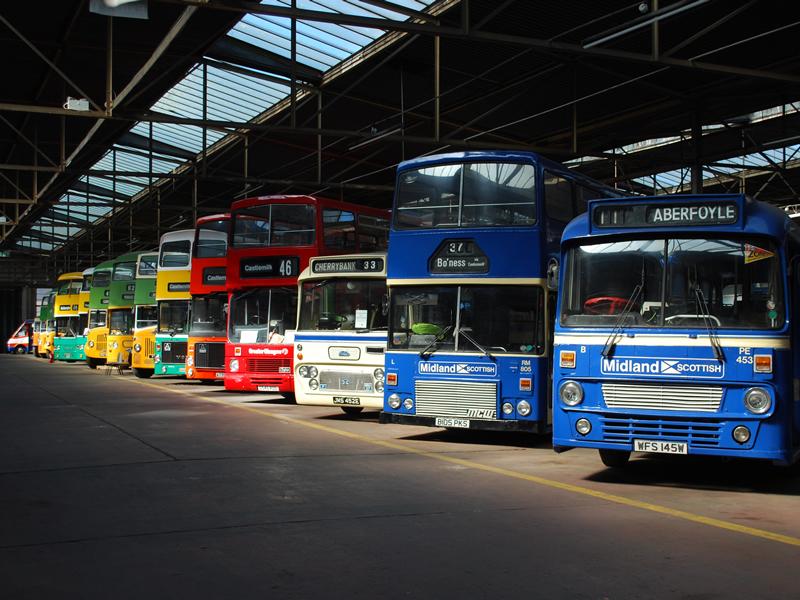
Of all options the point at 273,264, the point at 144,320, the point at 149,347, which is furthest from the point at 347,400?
the point at 144,320

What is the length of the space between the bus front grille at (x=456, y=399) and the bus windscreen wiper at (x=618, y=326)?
3194 mm

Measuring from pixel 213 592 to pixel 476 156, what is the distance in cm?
841

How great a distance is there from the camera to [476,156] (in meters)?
12.7

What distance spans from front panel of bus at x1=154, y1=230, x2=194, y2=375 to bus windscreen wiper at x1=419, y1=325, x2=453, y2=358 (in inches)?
621

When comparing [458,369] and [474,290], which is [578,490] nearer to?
[458,369]

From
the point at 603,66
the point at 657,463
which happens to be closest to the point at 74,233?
the point at 603,66

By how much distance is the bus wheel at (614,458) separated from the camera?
9.95 m

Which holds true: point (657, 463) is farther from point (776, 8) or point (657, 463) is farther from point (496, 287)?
point (776, 8)

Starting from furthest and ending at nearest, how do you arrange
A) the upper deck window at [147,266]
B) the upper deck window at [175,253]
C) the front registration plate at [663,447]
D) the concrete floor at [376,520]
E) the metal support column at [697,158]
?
the upper deck window at [147,266], the upper deck window at [175,253], the metal support column at [697,158], the front registration plate at [663,447], the concrete floor at [376,520]

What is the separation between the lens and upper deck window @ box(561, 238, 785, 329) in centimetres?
872

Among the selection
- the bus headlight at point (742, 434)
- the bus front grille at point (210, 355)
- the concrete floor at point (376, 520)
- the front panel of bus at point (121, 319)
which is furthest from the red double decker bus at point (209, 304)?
the bus headlight at point (742, 434)

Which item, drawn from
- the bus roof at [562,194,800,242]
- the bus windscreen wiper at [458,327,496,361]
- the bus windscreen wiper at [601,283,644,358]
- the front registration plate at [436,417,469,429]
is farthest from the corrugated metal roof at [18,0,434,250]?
the bus windscreen wiper at [601,283,644,358]

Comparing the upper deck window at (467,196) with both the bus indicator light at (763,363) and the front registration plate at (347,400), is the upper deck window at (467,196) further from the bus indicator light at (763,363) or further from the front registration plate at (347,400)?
the bus indicator light at (763,363)

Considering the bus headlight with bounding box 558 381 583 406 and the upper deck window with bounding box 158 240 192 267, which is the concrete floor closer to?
the bus headlight with bounding box 558 381 583 406
